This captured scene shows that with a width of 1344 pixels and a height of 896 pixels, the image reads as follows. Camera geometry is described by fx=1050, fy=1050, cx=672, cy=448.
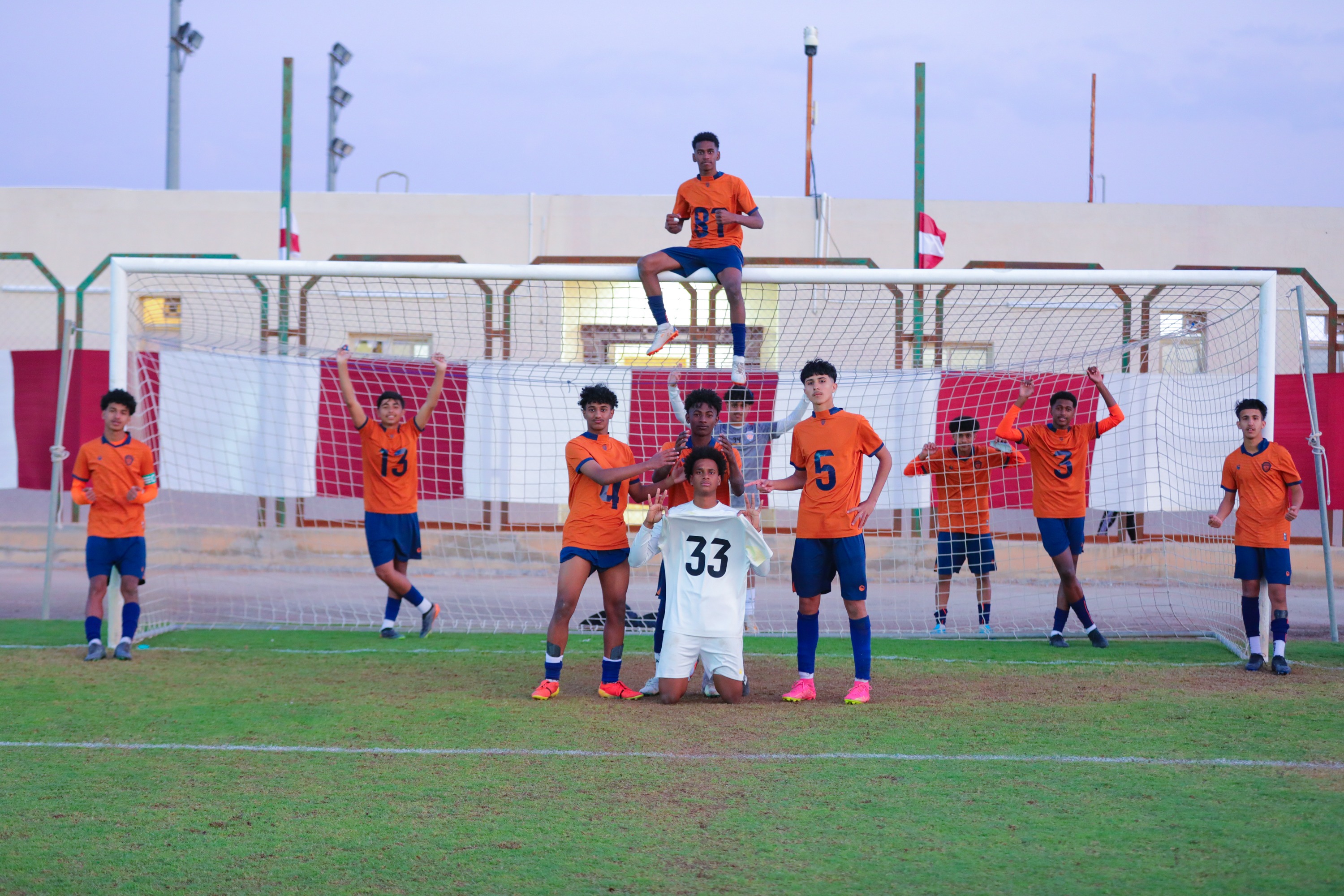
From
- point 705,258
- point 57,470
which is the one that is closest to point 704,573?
point 705,258

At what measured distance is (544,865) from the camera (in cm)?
327

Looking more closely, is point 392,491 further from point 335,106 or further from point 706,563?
point 335,106

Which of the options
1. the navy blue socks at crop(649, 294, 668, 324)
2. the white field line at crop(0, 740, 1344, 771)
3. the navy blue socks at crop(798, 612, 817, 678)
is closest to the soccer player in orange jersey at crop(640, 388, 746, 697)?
the navy blue socks at crop(798, 612, 817, 678)

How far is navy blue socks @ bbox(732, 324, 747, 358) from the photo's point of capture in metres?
7.41

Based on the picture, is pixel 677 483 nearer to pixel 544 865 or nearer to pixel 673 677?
pixel 673 677

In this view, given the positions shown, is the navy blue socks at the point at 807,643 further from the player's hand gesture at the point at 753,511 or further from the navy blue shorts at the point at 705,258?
the navy blue shorts at the point at 705,258

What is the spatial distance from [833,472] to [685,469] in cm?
82

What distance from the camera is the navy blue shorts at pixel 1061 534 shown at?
7.61m

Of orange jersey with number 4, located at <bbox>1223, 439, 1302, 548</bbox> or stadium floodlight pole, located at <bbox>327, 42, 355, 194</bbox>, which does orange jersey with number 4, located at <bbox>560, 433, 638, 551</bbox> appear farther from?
stadium floodlight pole, located at <bbox>327, 42, 355, 194</bbox>

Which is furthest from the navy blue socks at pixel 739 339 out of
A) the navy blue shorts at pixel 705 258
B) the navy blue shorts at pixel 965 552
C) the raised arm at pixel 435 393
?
the navy blue shorts at pixel 965 552

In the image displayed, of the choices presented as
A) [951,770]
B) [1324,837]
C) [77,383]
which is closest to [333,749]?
[951,770]

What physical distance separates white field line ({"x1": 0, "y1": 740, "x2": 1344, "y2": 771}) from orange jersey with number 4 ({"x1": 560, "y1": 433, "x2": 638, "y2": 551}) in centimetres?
141

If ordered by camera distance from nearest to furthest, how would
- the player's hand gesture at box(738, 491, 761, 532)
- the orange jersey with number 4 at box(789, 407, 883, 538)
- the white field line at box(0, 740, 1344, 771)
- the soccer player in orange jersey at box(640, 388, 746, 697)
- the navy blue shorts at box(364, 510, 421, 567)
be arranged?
1. the white field line at box(0, 740, 1344, 771)
2. the orange jersey with number 4 at box(789, 407, 883, 538)
3. the soccer player in orange jersey at box(640, 388, 746, 697)
4. the player's hand gesture at box(738, 491, 761, 532)
5. the navy blue shorts at box(364, 510, 421, 567)

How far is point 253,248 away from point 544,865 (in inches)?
588
